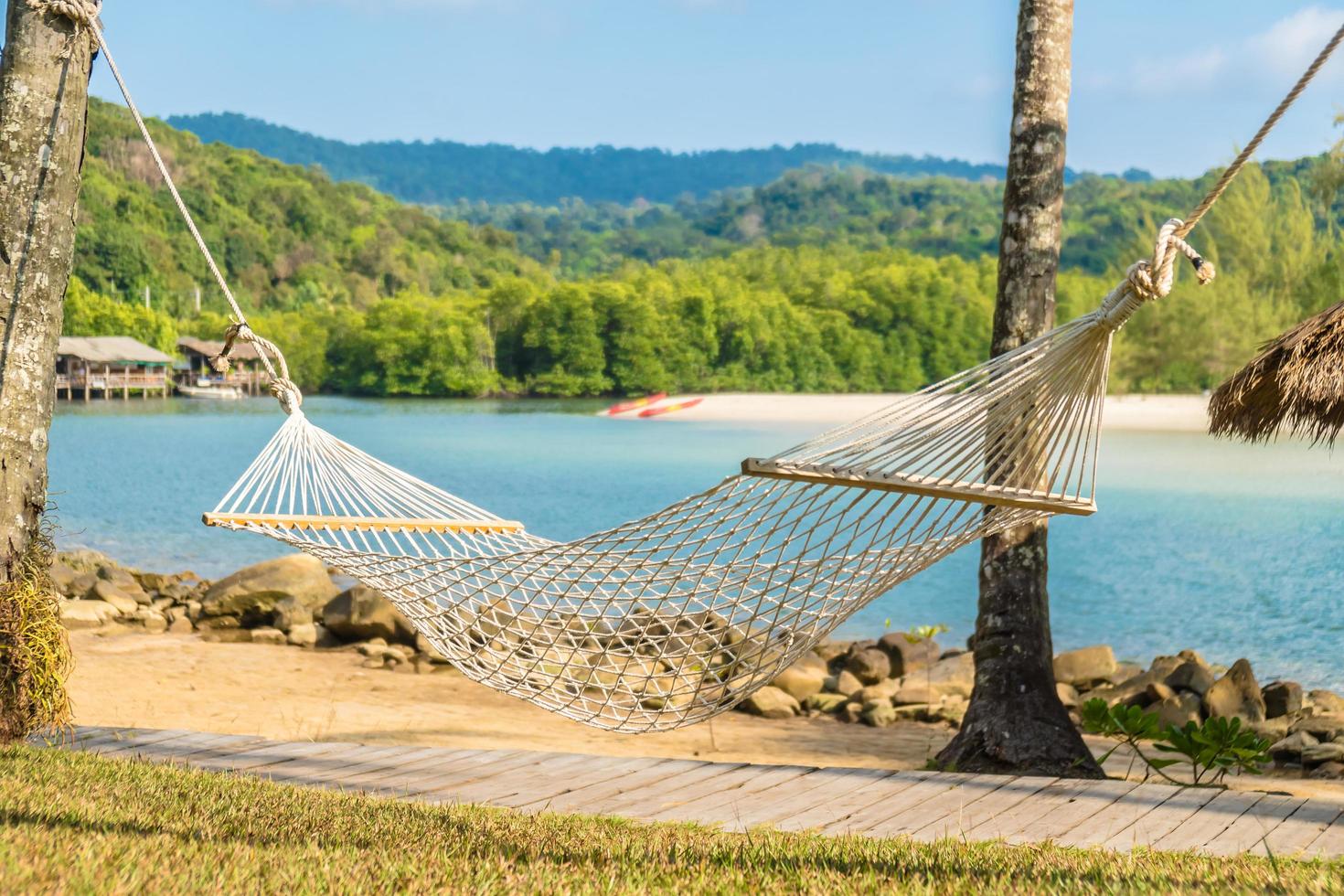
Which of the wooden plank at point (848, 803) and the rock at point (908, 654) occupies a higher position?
the wooden plank at point (848, 803)

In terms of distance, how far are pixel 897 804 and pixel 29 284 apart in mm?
1704

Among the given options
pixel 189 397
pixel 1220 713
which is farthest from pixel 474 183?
pixel 1220 713

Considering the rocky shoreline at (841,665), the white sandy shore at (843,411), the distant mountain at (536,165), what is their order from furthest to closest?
the distant mountain at (536,165)
the white sandy shore at (843,411)
the rocky shoreline at (841,665)

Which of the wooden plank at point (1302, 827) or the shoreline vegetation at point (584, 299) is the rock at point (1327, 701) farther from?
the shoreline vegetation at point (584, 299)

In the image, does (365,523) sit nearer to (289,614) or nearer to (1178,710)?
(1178,710)

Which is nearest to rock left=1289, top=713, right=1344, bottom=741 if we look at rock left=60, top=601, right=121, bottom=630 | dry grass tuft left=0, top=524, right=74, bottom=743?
dry grass tuft left=0, top=524, right=74, bottom=743

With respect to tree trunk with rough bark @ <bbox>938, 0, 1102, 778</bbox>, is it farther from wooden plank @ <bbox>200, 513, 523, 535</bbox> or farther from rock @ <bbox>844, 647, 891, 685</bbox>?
rock @ <bbox>844, 647, 891, 685</bbox>

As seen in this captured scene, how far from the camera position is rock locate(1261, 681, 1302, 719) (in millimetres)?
4246

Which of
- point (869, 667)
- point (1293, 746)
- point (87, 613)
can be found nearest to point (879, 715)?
point (869, 667)

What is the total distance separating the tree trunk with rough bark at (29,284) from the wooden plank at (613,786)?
3.15 ft

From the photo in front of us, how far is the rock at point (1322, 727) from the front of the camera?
3.82m

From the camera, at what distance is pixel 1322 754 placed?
141 inches

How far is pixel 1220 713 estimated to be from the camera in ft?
13.1

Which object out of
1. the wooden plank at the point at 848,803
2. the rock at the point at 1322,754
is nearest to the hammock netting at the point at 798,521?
the wooden plank at the point at 848,803
